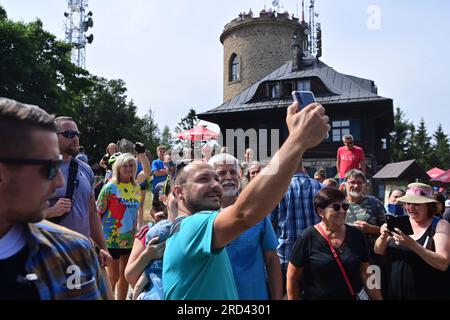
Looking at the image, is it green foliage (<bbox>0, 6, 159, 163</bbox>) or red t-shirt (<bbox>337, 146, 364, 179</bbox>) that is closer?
red t-shirt (<bbox>337, 146, 364, 179</bbox>)

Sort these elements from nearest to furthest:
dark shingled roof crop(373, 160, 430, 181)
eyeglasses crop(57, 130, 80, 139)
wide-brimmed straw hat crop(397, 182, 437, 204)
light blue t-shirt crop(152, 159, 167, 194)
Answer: eyeglasses crop(57, 130, 80, 139) < wide-brimmed straw hat crop(397, 182, 437, 204) < light blue t-shirt crop(152, 159, 167, 194) < dark shingled roof crop(373, 160, 430, 181)

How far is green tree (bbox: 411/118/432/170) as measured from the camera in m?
51.3

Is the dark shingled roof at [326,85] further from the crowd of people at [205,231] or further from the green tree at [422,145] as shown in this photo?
the green tree at [422,145]

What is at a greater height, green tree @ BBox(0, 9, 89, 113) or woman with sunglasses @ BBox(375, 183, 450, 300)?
green tree @ BBox(0, 9, 89, 113)

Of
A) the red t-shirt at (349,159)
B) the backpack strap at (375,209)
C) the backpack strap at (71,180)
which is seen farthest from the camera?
the red t-shirt at (349,159)

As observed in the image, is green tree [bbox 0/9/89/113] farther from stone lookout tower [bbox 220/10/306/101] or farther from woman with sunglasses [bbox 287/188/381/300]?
woman with sunglasses [bbox 287/188/381/300]

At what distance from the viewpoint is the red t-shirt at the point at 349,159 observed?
9820 mm

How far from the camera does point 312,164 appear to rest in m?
23.9

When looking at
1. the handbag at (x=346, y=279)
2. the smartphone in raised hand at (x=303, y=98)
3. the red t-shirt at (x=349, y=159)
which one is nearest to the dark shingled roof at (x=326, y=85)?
the red t-shirt at (x=349, y=159)

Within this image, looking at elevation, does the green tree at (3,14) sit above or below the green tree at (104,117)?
above

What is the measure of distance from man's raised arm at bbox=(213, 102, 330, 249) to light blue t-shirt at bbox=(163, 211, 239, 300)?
0.74 ft

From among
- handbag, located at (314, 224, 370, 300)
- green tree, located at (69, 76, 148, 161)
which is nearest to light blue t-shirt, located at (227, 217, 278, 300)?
handbag, located at (314, 224, 370, 300)

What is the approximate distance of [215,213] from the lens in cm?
194
